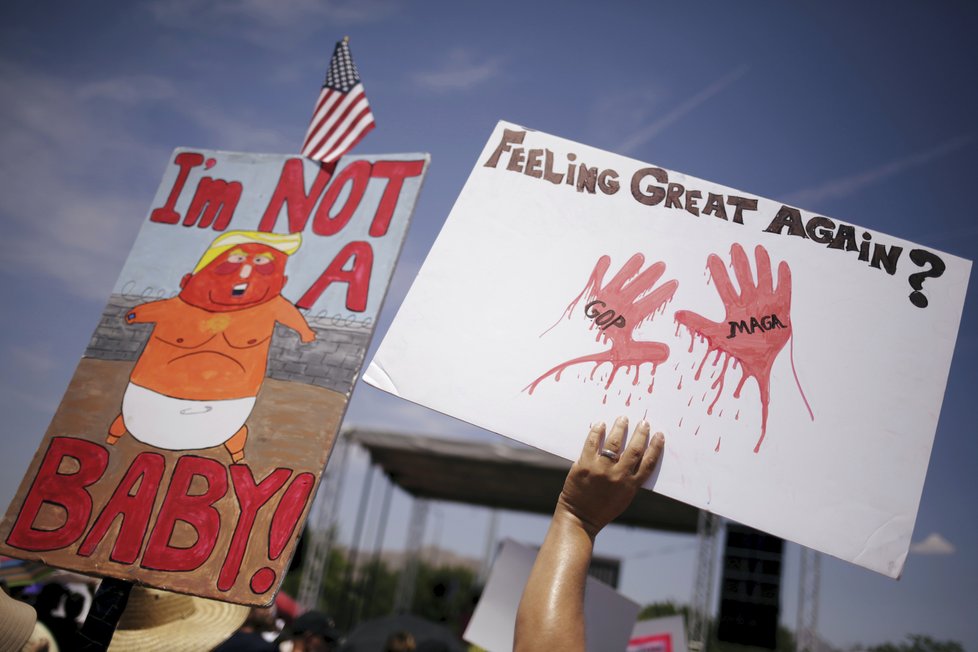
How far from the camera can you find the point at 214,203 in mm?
2396

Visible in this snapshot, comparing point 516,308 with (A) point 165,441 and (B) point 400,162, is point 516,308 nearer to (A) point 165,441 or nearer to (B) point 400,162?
(B) point 400,162

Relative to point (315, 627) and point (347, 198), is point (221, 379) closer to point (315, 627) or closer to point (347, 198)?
point (347, 198)

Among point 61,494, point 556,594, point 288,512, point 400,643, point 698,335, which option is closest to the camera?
point 556,594

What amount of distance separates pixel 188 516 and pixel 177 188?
3.86ft

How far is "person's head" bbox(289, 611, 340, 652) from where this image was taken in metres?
4.27

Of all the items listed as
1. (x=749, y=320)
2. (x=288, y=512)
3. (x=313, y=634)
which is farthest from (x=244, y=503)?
(x=313, y=634)

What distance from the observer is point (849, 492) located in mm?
1371

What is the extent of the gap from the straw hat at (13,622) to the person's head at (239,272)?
37.5 inches

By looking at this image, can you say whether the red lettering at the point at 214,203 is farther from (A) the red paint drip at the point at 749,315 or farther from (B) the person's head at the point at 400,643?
(B) the person's head at the point at 400,643

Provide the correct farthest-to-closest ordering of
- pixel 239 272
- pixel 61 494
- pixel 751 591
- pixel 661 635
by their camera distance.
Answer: pixel 751 591, pixel 661 635, pixel 239 272, pixel 61 494

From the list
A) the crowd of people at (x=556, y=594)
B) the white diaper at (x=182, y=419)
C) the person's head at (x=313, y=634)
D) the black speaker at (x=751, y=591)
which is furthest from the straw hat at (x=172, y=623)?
the black speaker at (x=751, y=591)

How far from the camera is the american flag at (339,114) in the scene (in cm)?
251

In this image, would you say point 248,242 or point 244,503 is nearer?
point 244,503

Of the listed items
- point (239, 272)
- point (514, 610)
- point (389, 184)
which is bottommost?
point (514, 610)
